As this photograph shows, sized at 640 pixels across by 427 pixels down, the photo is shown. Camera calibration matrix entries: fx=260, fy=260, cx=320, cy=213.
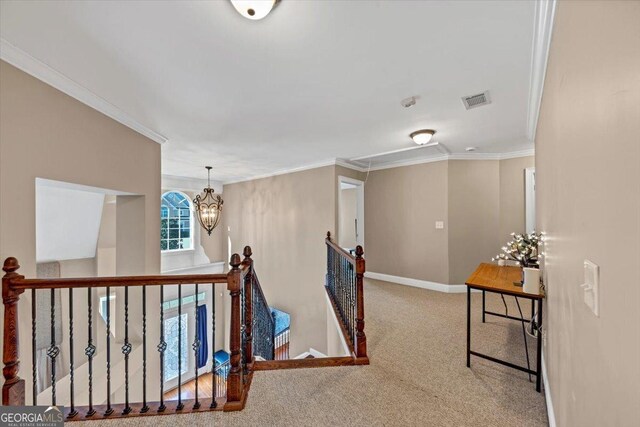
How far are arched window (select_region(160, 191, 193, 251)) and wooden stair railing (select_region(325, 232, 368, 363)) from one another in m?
4.20

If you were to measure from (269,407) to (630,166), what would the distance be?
2.11m

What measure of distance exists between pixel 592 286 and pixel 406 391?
1.63m

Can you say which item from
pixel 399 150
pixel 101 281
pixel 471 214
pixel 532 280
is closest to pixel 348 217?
pixel 471 214

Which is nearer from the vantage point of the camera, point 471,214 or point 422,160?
point 471,214

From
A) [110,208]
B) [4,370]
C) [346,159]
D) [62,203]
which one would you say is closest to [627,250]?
[4,370]

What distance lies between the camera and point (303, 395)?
188 centimetres

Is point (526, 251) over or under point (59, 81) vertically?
under

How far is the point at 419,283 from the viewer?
4703 millimetres

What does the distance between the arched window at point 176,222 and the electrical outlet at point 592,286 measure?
23.3 ft

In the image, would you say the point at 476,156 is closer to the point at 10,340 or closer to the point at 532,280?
the point at 532,280

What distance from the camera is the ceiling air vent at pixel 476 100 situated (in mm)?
2340

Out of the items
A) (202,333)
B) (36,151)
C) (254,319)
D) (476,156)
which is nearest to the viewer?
(36,151)

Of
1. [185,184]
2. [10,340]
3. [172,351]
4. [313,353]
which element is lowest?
[172,351]

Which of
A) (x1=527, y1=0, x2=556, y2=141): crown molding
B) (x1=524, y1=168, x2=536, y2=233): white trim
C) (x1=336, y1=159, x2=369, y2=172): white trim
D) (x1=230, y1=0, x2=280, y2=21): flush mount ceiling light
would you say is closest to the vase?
(x1=527, y1=0, x2=556, y2=141): crown molding
